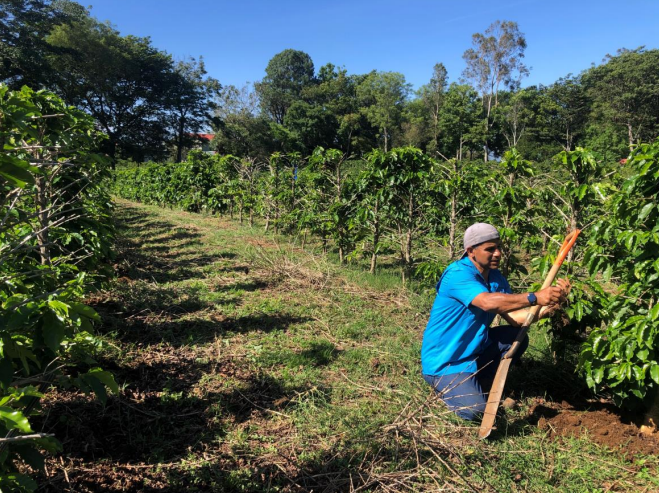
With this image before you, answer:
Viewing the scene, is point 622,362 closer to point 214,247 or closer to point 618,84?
point 214,247

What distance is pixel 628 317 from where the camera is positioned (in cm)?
279

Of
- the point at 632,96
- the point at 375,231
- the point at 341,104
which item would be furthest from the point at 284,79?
the point at 375,231

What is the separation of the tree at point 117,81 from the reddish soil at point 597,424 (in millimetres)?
33686

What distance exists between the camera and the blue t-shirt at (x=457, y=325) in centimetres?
297

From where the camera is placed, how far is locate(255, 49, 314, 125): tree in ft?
186

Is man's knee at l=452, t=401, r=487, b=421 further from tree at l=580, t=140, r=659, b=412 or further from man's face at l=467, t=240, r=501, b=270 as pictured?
man's face at l=467, t=240, r=501, b=270

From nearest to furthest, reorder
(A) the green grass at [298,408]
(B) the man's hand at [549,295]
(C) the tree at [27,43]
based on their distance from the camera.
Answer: (A) the green grass at [298,408], (B) the man's hand at [549,295], (C) the tree at [27,43]

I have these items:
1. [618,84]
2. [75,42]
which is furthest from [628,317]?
[618,84]

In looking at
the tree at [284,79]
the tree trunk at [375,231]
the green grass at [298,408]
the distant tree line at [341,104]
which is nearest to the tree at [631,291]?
the green grass at [298,408]

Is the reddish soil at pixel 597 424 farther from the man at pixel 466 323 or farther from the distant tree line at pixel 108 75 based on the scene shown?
the distant tree line at pixel 108 75

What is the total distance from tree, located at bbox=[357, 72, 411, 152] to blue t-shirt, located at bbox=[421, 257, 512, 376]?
41034mm

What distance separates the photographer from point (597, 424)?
9.67 ft

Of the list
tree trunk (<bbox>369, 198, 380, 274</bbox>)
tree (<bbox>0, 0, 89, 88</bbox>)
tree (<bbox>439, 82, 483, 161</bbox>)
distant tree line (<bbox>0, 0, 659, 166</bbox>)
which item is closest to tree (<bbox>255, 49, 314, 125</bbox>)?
distant tree line (<bbox>0, 0, 659, 166</bbox>)

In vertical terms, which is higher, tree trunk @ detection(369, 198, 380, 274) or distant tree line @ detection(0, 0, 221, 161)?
distant tree line @ detection(0, 0, 221, 161)
